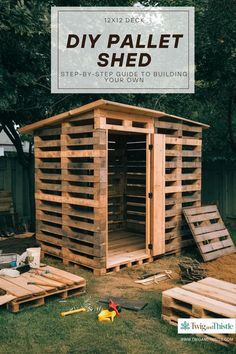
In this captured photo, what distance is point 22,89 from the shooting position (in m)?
11.6

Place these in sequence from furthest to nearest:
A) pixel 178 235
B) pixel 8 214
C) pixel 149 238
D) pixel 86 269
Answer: pixel 8 214 → pixel 178 235 → pixel 149 238 → pixel 86 269

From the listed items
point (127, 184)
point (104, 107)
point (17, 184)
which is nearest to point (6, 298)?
point (104, 107)

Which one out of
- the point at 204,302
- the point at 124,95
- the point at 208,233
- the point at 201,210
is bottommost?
the point at 204,302

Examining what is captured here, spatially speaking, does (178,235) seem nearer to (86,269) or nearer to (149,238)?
(149,238)

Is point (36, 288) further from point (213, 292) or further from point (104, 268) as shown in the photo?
point (213, 292)

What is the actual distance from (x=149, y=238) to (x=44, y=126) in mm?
3762

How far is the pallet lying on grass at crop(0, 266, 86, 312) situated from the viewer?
6180mm

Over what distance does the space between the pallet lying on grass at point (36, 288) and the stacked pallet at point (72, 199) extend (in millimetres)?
1180

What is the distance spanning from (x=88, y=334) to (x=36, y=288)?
4.98ft

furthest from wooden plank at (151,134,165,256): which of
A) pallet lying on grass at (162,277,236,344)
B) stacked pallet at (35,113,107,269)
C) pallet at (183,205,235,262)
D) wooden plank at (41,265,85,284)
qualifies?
pallet lying on grass at (162,277,236,344)

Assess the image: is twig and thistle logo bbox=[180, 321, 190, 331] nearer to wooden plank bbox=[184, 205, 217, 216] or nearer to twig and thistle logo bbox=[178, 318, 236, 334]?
twig and thistle logo bbox=[178, 318, 236, 334]

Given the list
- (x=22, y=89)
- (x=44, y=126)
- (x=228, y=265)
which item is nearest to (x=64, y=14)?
(x=22, y=89)

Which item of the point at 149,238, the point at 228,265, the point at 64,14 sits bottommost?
the point at 228,265

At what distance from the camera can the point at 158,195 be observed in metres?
9.20
